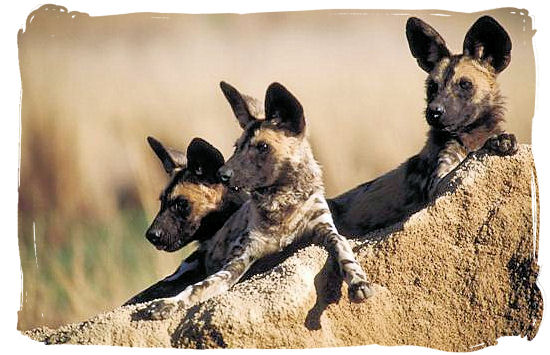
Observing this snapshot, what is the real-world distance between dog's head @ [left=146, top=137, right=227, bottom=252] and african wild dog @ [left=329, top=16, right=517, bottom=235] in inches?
26.5

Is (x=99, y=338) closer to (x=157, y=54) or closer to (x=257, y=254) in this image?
(x=257, y=254)

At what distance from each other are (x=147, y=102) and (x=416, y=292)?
6.10 ft

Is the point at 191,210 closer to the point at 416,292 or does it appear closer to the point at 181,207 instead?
the point at 181,207

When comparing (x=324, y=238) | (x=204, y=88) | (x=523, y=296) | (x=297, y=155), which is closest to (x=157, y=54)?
(x=204, y=88)

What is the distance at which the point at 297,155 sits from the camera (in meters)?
5.75

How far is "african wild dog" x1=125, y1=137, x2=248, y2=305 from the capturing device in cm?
615

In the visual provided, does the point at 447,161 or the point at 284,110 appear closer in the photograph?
the point at 284,110

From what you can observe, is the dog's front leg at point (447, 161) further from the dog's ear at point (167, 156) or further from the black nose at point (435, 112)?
the dog's ear at point (167, 156)

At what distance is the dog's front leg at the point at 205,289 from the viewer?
5.29 metres

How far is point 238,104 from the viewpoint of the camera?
5.84 metres

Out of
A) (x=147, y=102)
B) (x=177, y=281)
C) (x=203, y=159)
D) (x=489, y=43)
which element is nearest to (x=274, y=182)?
(x=203, y=159)

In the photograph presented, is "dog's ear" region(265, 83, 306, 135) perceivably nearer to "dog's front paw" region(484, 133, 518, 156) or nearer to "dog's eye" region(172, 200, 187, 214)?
"dog's eye" region(172, 200, 187, 214)

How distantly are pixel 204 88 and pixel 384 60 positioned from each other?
968 mm

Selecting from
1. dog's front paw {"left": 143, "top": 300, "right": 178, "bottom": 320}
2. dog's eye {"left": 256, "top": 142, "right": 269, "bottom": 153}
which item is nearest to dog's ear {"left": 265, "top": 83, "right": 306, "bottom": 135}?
dog's eye {"left": 256, "top": 142, "right": 269, "bottom": 153}
